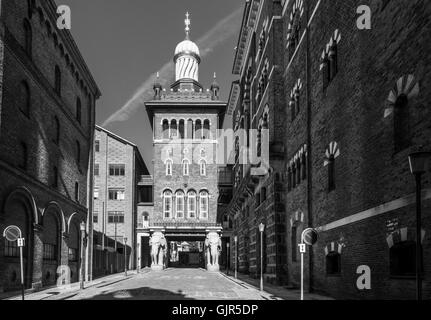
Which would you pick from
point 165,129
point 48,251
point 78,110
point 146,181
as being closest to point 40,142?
point 48,251

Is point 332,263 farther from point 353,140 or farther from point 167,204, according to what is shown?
point 167,204

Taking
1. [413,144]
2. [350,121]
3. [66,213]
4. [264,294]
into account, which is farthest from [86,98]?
[413,144]

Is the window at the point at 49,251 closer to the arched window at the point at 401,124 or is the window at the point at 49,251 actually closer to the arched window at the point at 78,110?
the arched window at the point at 78,110

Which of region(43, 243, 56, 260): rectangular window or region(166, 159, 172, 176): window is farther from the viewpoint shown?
region(166, 159, 172, 176): window

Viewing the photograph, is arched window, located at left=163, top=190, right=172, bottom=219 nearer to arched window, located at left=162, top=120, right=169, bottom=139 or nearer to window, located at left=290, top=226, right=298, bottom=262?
arched window, located at left=162, top=120, right=169, bottom=139

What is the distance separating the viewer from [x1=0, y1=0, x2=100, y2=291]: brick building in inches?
913

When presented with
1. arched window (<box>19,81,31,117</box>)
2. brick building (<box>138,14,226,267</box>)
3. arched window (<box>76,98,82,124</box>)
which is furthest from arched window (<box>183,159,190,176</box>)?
arched window (<box>19,81,31,117</box>)

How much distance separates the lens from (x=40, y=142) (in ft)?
93.1

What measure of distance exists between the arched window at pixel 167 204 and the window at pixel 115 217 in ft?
18.7

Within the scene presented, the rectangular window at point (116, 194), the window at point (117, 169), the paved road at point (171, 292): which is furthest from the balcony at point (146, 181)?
the paved road at point (171, 292)

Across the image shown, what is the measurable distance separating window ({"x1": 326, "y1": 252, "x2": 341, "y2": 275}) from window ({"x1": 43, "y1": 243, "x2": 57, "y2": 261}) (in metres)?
15.9

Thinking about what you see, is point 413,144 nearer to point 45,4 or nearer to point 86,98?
point 45,4

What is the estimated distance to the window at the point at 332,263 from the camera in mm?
20484

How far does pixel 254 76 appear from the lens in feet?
138
